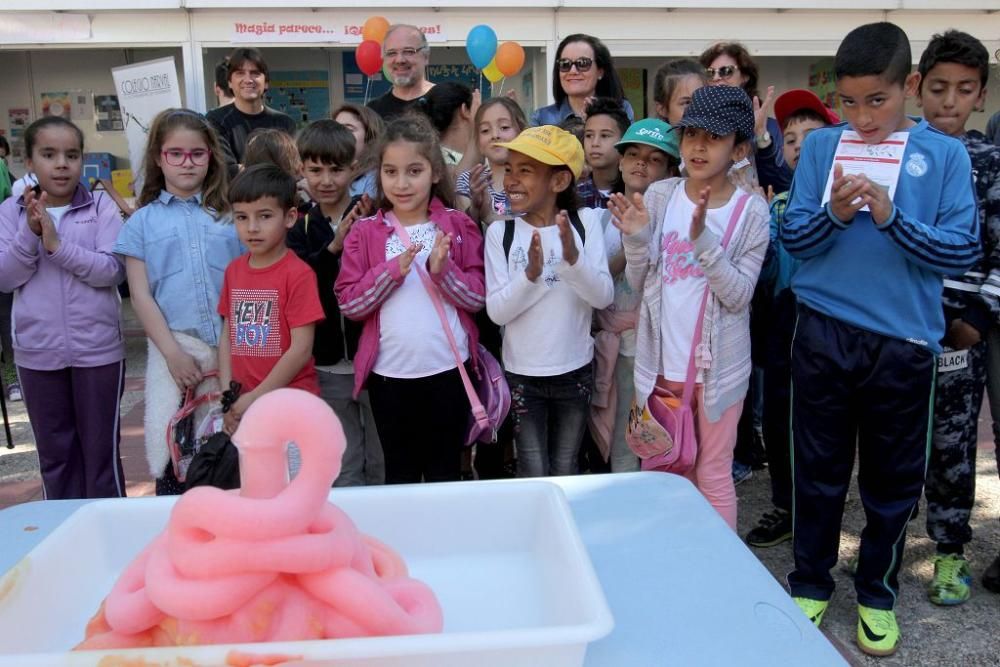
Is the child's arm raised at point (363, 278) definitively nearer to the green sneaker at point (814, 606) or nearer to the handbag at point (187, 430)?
the handbag at point (187, 430)

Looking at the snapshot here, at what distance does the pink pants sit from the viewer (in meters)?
2.54

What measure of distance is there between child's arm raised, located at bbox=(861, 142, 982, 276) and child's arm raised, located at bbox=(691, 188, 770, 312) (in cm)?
44

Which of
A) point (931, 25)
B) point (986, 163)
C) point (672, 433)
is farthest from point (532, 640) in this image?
point (931, 25)

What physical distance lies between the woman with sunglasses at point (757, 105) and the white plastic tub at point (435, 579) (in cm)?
207

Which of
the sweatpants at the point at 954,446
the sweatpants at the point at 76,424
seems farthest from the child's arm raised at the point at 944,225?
the sweatpants at the point at 76,424

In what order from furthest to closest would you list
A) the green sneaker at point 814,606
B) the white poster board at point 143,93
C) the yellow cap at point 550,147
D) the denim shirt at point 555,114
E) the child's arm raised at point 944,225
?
the white poster board at point 143,93 → the denim shirt at point 555,114 → the yellow cap at point 550,147 → the green sneaker at point 814,606 → the child's arm raised at point 944,225

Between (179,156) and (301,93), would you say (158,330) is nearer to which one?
(179,156)

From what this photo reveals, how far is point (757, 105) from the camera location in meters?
3.09

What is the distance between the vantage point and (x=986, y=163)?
242 cm

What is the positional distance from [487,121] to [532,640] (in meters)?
2.57

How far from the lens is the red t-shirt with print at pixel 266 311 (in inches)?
100

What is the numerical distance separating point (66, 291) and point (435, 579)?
7.08 feet

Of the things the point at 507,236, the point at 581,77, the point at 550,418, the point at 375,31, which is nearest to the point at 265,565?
the point at 507,236

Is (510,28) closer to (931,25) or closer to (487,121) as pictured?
(931,25)
